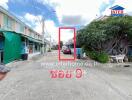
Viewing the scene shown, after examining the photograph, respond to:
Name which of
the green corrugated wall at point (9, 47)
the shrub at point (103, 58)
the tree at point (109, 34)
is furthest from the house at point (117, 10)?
the green corrugated wall at point (9, 47)

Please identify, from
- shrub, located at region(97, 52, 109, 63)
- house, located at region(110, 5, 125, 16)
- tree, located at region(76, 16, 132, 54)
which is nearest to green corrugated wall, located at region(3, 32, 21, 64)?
tree, located at region(76, 16, 132, 54)

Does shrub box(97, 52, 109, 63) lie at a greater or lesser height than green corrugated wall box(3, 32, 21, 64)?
lesser

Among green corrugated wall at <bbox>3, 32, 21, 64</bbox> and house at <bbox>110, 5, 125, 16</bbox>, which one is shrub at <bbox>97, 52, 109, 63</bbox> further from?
green corrugated wall at <bbox>3, 32, 21, 64</bbox>

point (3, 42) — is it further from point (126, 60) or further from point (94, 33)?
point (126, 60)

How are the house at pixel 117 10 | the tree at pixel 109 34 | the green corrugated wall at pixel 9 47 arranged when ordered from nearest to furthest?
the green corrugated wall at pixel 9 47 → the tree at pixel 109 34 → the house at pixel 117 10

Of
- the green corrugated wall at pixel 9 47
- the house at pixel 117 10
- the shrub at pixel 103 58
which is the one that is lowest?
the shrub at pixel 103 58

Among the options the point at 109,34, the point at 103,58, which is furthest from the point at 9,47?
the point at 109,34

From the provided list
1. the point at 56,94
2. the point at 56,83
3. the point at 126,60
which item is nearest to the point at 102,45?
the point at 126,60

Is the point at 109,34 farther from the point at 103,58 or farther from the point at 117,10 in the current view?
the point at 117,10

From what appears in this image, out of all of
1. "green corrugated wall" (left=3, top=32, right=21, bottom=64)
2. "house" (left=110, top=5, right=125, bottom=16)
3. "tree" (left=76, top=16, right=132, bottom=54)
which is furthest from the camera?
"house" (left=110, top=5, right=125, bottom=16)

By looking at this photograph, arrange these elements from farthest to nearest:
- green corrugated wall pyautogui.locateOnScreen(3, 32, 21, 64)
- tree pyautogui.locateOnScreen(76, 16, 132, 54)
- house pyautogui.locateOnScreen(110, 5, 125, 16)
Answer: house pyautogui.locateOnScreen(110, 5, 125, 16) → tree pyautogui.locateOnScreen(76, 16, 132, 54) → green corrugated wall pyautogui.locateOnScreen(3, 32, 21, 64)

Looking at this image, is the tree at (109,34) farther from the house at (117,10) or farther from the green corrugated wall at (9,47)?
the green corrugated wall at (9,47)

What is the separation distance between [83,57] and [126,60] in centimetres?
591

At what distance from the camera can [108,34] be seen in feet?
59.5
